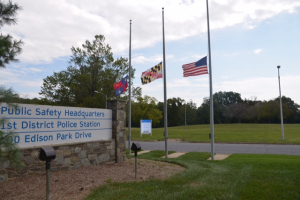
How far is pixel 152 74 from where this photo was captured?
14992mm

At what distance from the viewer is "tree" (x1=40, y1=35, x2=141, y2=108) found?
35.0m

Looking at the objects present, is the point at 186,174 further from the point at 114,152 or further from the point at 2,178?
the point at 2,178

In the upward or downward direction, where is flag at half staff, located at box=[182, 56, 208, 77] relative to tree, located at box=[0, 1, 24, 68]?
upward

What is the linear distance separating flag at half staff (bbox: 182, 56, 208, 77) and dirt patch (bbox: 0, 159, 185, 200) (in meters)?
5.58

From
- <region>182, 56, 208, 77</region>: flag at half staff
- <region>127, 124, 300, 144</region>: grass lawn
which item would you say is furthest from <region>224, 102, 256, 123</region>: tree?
<region>182, 56, 208, 77</region>: flag at half staff

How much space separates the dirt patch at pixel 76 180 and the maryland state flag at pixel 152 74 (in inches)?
230

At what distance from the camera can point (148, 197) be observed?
19.4 ft

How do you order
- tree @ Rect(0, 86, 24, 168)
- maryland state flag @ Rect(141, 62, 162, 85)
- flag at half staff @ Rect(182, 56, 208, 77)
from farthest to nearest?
maryland state flag @ Rect(141, 62, 162, 85) < flag at half staff @ Rect(182, 56, 208, 77) < tree @ Rect(0, 86, 24, 168)

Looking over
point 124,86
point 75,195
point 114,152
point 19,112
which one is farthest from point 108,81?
point 75,195

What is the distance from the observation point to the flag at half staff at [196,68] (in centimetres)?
1373

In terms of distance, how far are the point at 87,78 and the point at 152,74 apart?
2076 centimetres

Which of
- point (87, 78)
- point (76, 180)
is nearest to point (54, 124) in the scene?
point (76, 180)

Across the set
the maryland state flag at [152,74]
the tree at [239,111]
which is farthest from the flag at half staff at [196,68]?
the tree at [239,111]

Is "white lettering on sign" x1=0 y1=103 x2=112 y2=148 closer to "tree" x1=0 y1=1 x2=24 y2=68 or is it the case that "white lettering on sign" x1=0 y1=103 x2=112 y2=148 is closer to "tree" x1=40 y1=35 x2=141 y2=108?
"tree" x1=0 y1=1 x2=24 y2=68
